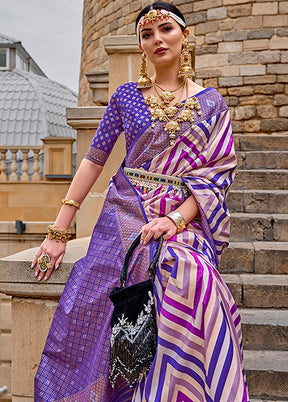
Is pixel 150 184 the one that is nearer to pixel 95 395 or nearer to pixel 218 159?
pixel 218 159

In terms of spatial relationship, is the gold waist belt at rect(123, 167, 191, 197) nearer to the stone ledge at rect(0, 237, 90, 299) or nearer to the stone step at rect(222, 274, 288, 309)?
the stone ledge at rect(0, 237, 90, 299)

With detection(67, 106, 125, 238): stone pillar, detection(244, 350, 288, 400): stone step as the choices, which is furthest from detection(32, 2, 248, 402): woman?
detection(67, 106, 125, 238): stone pillar

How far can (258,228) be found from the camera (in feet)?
10.3

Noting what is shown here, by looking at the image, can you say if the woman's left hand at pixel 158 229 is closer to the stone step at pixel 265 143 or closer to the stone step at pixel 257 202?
the stone step at pixel 257 202

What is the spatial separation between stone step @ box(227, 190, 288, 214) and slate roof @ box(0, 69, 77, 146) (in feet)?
34.1

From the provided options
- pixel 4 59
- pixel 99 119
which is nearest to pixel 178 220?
pixel 99 119

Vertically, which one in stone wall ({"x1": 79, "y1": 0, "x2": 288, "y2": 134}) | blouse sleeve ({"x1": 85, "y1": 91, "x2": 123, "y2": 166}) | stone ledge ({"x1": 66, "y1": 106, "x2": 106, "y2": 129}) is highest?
stone wall ({"x1": 79, "y1": 0, "x2": 288, "y2": 134})

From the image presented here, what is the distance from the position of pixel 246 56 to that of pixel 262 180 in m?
3.82

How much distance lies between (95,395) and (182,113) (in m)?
0.99

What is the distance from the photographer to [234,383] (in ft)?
3.96

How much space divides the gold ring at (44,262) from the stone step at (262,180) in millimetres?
2468

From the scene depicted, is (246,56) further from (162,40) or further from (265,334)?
(162,40)

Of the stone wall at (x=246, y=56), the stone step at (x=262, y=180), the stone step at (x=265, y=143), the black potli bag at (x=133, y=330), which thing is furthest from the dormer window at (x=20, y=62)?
the black potli bag at (x=133, y=330)

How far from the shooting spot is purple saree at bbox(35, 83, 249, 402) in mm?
1215
